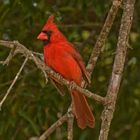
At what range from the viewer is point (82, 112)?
3732mm

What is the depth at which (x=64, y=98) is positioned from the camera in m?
4.52

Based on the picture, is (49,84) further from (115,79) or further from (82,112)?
(115,79)

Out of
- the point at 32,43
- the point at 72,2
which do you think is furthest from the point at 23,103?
the point at 72,2

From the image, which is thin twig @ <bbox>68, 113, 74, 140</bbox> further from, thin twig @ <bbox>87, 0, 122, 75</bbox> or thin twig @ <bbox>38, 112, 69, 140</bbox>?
thin twig @ <bbox>87, 0, 122, 75</bbox>

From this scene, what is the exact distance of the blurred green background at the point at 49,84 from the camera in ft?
14.3

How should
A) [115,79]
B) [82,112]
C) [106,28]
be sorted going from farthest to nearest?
[82,112], [106,28], [115,79]

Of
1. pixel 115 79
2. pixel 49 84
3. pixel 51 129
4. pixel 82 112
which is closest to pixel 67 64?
pixel 82 112

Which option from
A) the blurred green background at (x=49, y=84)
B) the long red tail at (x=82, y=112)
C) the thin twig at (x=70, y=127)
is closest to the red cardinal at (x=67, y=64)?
the long red tail at (x=82, y=112)

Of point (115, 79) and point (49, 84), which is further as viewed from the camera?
point (49, 84)

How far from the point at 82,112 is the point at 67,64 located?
0.28m

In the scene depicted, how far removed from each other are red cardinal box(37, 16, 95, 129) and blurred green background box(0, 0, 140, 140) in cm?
37

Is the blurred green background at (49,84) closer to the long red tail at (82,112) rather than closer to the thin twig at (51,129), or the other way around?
the long red tail at (82,112)

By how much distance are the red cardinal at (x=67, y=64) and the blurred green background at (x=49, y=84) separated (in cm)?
37

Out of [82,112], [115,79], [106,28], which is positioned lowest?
[82,112]
